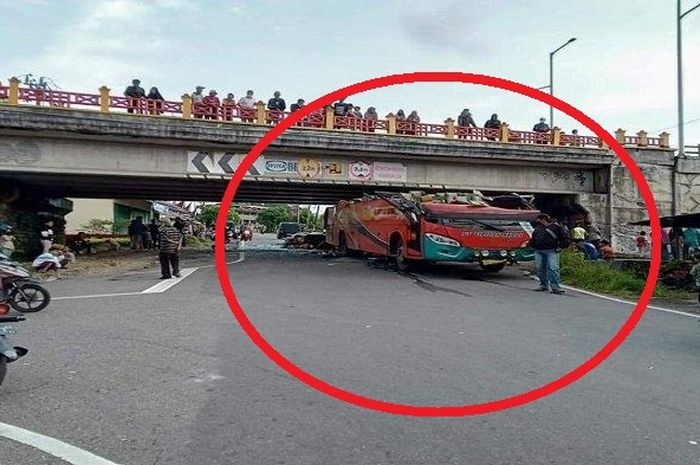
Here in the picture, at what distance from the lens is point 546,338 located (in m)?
7.10

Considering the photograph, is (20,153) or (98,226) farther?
(98,226)

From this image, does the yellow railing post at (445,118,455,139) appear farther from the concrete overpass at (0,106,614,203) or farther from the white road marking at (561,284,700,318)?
the white road marking at (561,284,700,318)

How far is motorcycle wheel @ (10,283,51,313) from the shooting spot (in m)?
8.59

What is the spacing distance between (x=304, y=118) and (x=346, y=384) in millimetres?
15555

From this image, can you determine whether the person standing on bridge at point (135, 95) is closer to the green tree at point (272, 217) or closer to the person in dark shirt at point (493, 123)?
the person in dark shirt at point (493, 123)

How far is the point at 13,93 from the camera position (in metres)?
17.4

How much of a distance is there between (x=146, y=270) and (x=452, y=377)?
515 inches

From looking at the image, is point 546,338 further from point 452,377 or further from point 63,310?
point 63,310

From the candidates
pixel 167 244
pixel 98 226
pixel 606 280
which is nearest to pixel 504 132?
pixel 606 280

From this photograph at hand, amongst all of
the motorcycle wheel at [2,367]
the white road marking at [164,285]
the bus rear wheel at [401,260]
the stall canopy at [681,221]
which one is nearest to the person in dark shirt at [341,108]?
the bus rear wheel at [401,260]

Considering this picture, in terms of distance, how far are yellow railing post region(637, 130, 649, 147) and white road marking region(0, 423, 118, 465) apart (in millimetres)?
23951

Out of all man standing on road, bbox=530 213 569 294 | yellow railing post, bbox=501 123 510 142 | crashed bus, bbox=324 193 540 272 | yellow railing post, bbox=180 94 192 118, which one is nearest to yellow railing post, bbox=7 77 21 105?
yellow railing post, bbox=180 94 192 118

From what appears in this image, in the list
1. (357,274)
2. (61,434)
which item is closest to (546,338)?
(61,434)

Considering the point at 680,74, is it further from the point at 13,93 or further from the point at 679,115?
the point at 13,93
